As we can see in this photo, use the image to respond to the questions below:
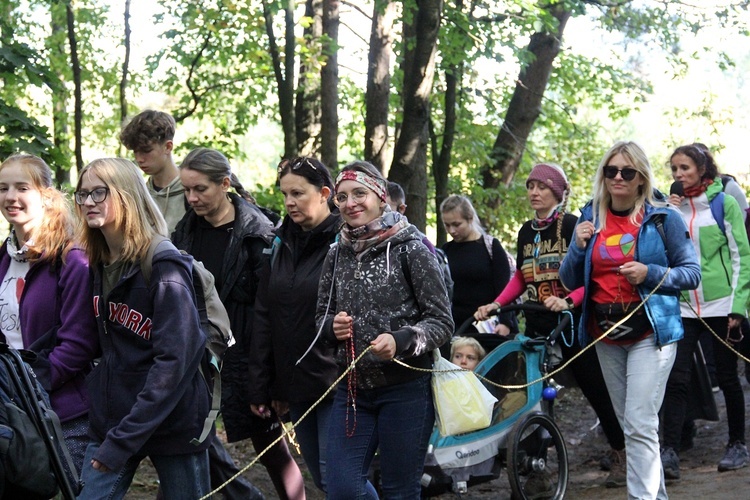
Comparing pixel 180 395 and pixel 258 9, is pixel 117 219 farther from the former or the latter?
pixel 258 9

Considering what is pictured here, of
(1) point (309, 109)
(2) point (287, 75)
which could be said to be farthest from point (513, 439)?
(1) point (309, 109)

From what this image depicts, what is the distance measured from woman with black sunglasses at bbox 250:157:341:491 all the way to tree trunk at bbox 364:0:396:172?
490cm

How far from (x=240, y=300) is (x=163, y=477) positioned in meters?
1.72

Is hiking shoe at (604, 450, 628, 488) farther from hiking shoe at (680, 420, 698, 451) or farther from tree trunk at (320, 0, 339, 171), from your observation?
tree trunk at (320, 0, 339, 171)

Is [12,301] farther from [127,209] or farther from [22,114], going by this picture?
[22,114]

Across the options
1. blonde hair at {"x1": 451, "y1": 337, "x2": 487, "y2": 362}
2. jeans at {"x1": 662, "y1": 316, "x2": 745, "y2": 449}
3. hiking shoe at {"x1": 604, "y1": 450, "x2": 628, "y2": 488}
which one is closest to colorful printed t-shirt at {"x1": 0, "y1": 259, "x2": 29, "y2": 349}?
blonde hair at {"x1": 451, "y1": 337, "x2": 487, "y2": 362}

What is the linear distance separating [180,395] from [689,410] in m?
5.88

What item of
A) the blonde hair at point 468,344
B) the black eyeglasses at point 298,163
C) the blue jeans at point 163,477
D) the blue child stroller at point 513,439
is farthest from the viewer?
the blonde hair at point 468,344

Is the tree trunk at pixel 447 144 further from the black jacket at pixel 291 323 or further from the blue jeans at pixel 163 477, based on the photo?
the blue jeans at pixel 163 477

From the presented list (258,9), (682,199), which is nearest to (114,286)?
(682,199)

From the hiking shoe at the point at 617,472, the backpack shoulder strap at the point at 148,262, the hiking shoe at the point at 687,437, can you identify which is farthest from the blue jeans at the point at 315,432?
the hiking shoe at the point at 687,437

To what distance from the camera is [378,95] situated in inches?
417

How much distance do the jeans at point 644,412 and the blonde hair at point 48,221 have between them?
3091 millimetres

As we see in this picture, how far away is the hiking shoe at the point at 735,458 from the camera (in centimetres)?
765
